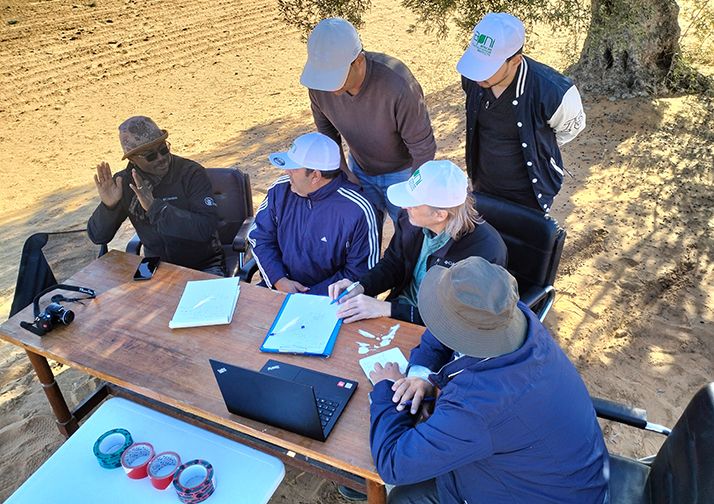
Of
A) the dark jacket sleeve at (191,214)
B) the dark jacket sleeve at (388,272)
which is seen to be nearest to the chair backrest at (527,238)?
the dark jacket sleeve at (388,272)

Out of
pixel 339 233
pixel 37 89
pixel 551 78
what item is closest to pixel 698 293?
pixel 551 78

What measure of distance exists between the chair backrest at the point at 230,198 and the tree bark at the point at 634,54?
437 centimetres

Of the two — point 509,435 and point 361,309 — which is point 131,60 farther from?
point 509,435

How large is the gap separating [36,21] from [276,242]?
9855 millimetres

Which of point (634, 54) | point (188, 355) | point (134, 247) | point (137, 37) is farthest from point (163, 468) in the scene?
point (137, 37)

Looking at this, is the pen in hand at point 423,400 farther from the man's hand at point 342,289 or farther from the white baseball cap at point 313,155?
the white baseball cap at point 313,155

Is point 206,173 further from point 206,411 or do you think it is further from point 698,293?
point 698,293

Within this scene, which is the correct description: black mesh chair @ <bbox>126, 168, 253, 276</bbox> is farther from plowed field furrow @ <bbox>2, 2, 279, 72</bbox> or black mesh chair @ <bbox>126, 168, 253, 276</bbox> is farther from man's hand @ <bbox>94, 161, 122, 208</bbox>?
plowed field furrow @ <bbox>2, 2, 279, 72</bbox>

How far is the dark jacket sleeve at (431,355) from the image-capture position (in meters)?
2.26

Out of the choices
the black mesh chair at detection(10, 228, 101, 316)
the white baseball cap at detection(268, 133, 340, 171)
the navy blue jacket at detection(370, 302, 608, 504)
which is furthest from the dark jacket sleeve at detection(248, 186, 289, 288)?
the navy blue jacket at detection(370, 302, 608, 504)

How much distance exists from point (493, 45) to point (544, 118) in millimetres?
517

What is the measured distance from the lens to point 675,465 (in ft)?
6.53

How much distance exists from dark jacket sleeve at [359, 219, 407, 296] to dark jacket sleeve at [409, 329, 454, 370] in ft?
2.54

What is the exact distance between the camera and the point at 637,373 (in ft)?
11.7
